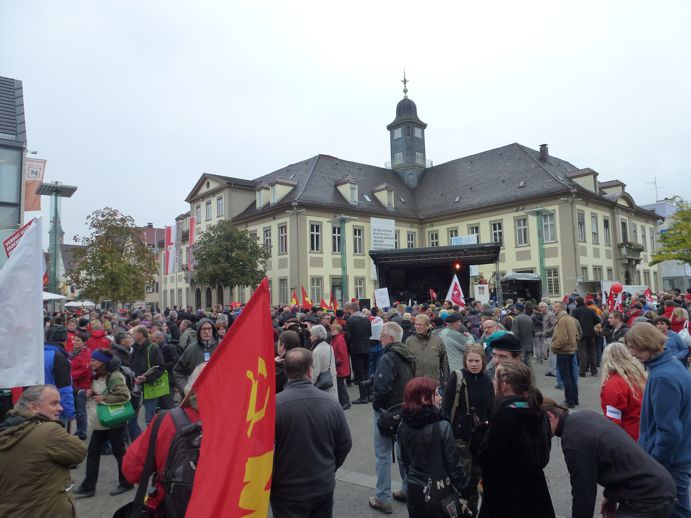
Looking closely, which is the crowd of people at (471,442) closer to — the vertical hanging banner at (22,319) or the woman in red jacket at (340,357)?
the vertical hanging banner at (22,319)

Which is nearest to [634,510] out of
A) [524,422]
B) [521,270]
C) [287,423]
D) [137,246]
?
[524,422]

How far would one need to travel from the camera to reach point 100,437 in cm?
535

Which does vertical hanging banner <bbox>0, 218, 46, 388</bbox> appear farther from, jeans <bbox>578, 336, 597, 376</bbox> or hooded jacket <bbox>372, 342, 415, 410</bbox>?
jeans <bbox>578, 336, 597, 376</bbox>

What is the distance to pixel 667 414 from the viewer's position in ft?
10.7

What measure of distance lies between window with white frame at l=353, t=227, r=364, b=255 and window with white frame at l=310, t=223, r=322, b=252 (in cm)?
297

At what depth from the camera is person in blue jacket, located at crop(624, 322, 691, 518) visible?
323 centimetres

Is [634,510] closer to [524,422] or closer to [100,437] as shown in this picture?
[524,422]

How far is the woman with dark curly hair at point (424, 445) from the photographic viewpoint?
3.28 metres

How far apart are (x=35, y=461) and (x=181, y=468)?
1.02 meters

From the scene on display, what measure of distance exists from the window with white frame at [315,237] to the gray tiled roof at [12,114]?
23.6 m

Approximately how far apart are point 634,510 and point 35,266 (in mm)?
4298

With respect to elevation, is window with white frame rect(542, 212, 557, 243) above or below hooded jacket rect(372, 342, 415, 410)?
above

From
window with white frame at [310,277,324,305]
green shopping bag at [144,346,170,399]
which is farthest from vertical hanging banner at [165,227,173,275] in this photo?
green shopping bag at [144,346,170,399]

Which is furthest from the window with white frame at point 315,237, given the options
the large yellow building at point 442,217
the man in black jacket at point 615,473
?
the man in black jacket at point 615,473
